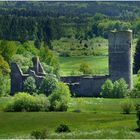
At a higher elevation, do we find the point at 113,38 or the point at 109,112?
the point at 113,38

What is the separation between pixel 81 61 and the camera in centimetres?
12231

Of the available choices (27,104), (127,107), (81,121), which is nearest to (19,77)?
(27,104)

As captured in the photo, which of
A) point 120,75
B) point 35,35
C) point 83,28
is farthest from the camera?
point 83,28

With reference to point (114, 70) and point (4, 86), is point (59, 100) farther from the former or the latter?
point (114, 70)

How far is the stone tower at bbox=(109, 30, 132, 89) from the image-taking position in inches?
3226

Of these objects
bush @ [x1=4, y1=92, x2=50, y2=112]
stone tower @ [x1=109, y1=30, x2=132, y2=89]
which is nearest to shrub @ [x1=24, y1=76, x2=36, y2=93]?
stone tower @ [x1=109, y1=30, x2=132, y2=89]

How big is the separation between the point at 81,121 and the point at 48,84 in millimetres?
19200

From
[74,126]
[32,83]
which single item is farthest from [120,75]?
[74,126]

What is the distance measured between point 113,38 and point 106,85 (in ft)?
26.3

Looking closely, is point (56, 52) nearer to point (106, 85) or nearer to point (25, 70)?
point (25, 70)

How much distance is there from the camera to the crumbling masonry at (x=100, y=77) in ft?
262

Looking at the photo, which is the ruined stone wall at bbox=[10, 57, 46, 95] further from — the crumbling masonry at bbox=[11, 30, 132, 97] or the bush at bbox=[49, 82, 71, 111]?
the bush at bbox=[49, 82, 71, 111]

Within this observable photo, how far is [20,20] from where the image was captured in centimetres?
17312

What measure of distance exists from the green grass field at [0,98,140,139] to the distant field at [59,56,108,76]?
38836mm
